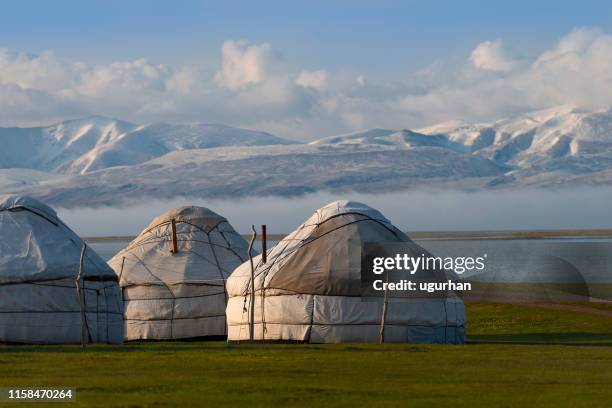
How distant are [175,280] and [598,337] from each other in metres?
12.5

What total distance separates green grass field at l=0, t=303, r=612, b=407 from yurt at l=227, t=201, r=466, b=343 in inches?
87.7

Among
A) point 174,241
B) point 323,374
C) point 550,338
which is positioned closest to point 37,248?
point 174,241

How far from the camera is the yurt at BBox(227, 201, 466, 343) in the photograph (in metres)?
32.2

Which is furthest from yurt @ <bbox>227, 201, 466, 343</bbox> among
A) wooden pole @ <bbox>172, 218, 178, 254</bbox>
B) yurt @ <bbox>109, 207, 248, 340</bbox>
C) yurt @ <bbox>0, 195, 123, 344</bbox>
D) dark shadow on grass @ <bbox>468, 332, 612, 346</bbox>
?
wooden pole @ <bbox>172, 218, 178, 254</bbox>

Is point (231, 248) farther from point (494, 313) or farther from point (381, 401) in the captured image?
point (381, 401)

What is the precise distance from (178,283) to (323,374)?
17.2m

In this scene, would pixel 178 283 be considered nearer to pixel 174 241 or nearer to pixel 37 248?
pixel 174 241

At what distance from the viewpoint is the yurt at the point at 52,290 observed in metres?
31.4

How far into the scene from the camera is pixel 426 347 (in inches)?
1150

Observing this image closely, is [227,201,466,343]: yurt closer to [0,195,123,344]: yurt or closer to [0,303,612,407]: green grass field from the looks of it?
[0,303,612,407]: green grass field

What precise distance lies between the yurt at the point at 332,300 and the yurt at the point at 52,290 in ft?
11.9

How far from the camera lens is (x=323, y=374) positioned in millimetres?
22047

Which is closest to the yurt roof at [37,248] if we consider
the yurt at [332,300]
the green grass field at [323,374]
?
the green grass field at [323,374]

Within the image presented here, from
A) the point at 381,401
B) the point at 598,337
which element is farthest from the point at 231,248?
the point at 381,401
